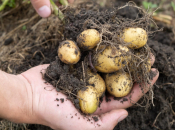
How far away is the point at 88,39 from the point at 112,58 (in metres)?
0.28

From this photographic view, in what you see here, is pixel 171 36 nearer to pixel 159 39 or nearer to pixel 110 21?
pixel 159 39

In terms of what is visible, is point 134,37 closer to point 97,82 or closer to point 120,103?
point 97,82

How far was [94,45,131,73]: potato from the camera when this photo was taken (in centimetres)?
149

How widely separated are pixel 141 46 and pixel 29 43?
64.0 inches

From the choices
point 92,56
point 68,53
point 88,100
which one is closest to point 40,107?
point 88,100

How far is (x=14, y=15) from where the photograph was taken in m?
2.89

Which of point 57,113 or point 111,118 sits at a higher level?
point 57,113

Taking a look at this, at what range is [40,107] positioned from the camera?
141cm

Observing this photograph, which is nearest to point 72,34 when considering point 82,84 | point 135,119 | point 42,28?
point 82,84

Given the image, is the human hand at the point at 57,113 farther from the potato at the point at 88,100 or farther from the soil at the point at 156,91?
the soil at the point at 156,91

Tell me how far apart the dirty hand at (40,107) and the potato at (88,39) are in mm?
497

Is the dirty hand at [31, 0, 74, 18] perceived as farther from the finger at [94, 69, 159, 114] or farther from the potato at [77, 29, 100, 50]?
the finger at [94, 69, 159, 114]

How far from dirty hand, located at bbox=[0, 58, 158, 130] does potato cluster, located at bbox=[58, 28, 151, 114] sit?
0.41 feet

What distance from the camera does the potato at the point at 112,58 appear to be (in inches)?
58.8
